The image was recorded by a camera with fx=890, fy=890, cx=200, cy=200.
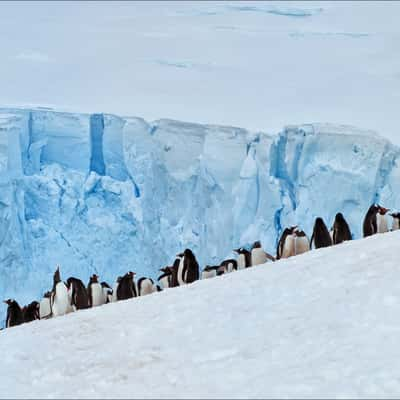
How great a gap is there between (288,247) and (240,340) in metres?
2.15

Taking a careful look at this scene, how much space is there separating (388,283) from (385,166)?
5.11 meters

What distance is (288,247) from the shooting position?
18.0ft

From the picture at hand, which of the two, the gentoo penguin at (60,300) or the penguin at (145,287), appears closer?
the gentoo penguin at (60,300)

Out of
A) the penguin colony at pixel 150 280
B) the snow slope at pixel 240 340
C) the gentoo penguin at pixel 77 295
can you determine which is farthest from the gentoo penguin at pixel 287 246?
the gentoo penguin at pixel 77 295

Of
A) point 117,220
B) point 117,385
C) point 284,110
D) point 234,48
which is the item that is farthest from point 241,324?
point 234,48

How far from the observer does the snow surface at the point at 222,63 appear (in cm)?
1018

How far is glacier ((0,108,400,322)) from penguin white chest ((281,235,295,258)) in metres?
2.96

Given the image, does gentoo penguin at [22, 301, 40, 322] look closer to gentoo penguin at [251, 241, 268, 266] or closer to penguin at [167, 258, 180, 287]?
penguin at [167, 258, 180, 287]

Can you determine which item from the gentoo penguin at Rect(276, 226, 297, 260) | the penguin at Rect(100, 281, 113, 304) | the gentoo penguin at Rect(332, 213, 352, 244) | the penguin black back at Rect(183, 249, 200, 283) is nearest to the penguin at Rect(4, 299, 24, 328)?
the penguin at Rect(100, 281, 113, 304)

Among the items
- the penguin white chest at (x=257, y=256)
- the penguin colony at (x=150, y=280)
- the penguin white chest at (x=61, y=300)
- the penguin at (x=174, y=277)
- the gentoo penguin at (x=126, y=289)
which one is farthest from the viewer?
the penguin at (x=174, y=277)

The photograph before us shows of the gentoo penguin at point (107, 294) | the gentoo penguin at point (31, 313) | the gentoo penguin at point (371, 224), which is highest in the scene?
the gentoo penguin at point (371, 224)

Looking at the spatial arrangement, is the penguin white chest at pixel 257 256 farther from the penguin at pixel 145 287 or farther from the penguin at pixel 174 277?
the penguin at pixel 145 287

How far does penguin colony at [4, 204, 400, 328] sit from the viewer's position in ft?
17.4

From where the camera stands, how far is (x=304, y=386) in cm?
279
